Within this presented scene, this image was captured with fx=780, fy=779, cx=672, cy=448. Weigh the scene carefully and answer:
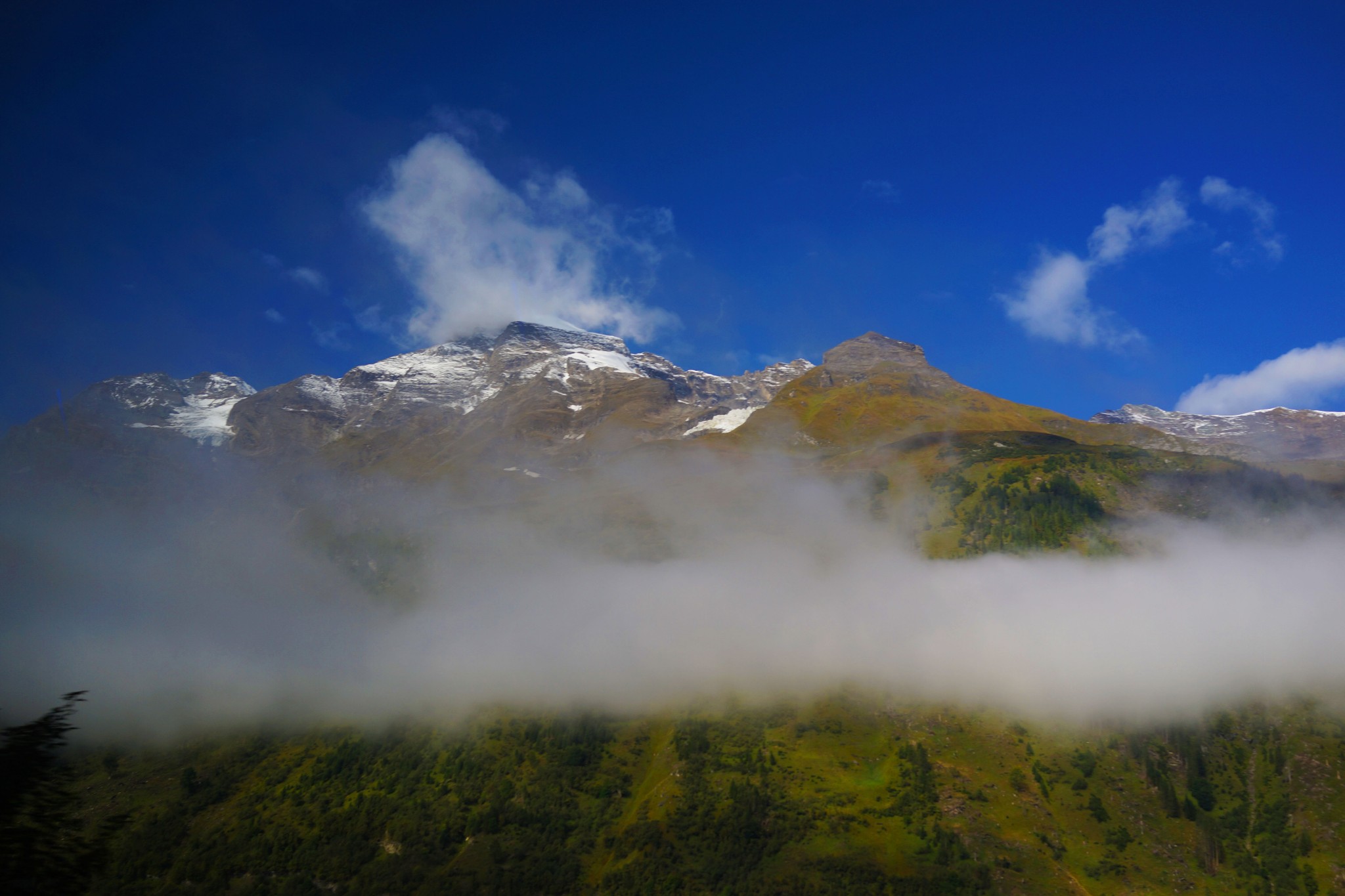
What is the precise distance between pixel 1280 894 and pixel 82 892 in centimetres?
22144

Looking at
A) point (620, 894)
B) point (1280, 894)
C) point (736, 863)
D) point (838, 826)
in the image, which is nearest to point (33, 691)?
point (620, 894)

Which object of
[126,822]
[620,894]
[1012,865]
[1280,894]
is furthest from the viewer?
[620,894]

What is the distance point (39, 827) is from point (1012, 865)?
201m

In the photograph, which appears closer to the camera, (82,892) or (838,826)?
(82,892)

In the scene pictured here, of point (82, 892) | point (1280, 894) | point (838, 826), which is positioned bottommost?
point (1280, 894)

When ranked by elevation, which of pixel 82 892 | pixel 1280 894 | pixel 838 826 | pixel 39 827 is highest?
pixel 39 827

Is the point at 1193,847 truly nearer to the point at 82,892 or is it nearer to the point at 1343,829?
the point at 1343,829

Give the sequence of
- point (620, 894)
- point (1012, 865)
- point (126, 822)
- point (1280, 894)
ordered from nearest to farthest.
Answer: point (126, 822), point (1280, 894), point (1012, 865), point (620, 894)

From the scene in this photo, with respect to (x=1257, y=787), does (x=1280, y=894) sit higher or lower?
lower

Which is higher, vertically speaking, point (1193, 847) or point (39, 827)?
point (39, 827)

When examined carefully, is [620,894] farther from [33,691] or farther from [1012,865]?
[33,691]

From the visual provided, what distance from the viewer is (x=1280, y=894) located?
168000 millimetres

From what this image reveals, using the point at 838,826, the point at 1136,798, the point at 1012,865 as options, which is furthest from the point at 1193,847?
the point at 838,826

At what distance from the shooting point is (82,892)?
29.4 meters
